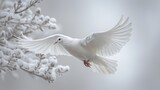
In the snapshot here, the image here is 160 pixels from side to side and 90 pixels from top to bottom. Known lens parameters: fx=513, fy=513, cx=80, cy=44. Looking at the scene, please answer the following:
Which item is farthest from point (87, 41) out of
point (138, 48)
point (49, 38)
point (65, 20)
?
point (138, 48)

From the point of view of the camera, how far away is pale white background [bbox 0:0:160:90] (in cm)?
158

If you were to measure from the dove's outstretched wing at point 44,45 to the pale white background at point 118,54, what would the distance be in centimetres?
54

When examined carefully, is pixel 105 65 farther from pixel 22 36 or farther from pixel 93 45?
pixel 22 36

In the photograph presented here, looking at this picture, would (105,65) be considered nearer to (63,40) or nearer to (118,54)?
(63,40)

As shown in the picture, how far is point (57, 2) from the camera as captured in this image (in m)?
1.72

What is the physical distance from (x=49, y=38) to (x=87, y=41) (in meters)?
0.09

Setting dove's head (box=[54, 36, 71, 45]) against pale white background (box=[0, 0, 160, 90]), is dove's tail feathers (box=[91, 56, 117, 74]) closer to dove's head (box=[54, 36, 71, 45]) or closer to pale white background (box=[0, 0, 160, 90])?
dove's head (box=[54, 36, 71, 45])

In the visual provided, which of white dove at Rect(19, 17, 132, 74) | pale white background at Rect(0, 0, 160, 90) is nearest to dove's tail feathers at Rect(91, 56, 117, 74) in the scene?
white dove at Rect(19, 17, 132, 74)

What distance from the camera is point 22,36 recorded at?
0.94 meters

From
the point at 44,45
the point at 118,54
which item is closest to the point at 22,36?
the point at 44,45

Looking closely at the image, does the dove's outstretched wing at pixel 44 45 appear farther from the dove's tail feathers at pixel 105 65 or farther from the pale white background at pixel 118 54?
the pale white background at pixel 118 54

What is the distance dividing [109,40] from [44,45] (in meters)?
0.13

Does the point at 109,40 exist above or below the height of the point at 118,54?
below

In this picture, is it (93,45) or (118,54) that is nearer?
(93,45)
